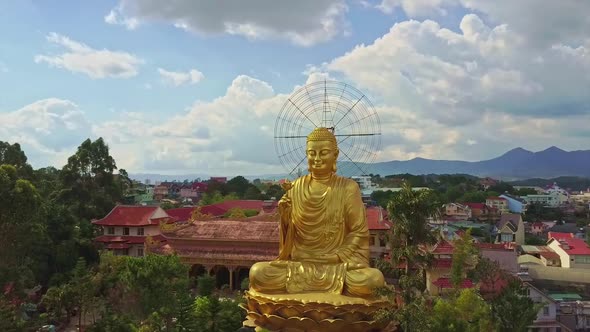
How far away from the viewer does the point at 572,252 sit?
94.0 feet

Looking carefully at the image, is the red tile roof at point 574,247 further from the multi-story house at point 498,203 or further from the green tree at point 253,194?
the multi-story house at point 498,203

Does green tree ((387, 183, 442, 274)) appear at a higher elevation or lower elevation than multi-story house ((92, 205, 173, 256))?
higher

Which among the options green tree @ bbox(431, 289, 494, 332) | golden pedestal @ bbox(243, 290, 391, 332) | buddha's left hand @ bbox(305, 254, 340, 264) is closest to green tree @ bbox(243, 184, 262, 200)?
buddha's left hand @ bbox(305, 254, 340, 264)

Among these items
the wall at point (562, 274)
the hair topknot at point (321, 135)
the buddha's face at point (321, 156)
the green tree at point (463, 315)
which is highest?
the hair topknot at point (321, 135)

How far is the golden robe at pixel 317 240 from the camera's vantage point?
9.80 meters

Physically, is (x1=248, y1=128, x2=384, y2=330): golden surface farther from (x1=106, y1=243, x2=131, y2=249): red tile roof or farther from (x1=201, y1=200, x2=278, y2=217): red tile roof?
(x1=201, y1=200, x2=278, y2=217): red tile roof

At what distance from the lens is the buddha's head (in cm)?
1071

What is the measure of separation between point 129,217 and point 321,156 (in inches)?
676

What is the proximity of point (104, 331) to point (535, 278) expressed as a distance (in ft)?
64.2

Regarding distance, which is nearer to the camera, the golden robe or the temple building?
the golden robe

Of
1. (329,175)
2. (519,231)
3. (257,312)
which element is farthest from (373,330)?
(519,231)

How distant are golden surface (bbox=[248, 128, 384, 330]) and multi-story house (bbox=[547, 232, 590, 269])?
22.6 m

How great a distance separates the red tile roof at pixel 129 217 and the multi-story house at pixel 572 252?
842 inches

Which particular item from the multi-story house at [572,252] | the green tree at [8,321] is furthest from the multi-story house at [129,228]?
the multi-story house at [572,252]
